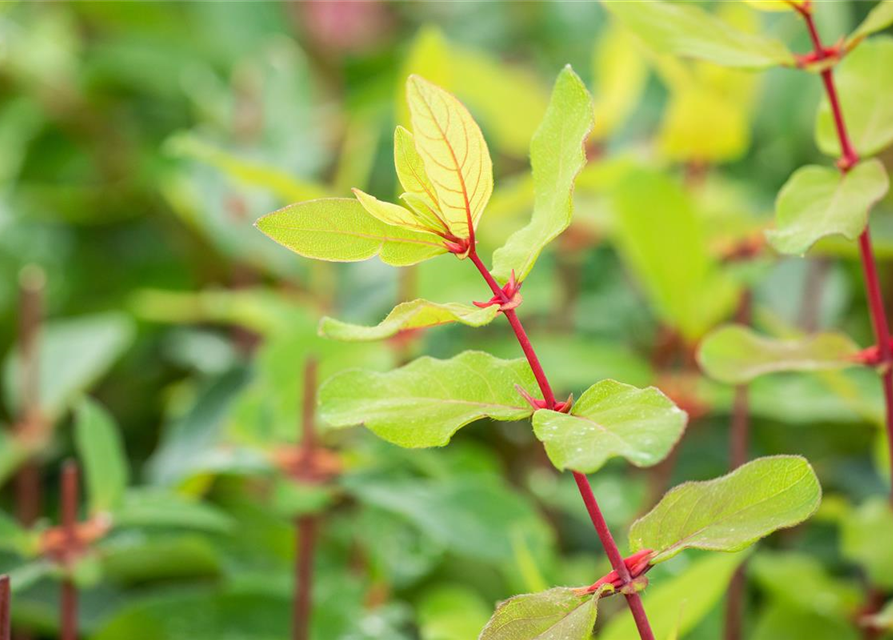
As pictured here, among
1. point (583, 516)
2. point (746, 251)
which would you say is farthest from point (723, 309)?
point (583, 516)

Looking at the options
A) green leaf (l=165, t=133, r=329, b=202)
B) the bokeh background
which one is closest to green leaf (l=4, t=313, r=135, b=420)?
the bokeh background

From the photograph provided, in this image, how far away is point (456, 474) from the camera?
0.53m

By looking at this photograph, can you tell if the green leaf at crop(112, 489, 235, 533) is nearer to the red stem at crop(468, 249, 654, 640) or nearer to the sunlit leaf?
the red stem at crop(468, 249, 654, 640)

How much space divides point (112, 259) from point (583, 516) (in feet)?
1.50

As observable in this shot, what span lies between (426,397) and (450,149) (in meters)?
0.07

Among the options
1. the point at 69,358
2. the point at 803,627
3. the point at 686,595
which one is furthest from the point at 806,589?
the point at 69,358

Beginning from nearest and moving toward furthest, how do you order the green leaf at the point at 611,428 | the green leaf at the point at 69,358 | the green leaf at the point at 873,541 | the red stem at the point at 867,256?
the green leaf at the point at 611,428 < the red stem at the point at 867,256 < the green leaf at the point at 873,541 < the green leaf at the point at 69,358

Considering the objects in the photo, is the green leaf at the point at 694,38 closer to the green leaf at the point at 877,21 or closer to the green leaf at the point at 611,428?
the green leaf at the point at 877,21

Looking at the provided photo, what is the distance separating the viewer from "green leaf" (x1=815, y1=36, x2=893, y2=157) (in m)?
0.34

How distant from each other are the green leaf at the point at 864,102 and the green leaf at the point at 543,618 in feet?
0.60

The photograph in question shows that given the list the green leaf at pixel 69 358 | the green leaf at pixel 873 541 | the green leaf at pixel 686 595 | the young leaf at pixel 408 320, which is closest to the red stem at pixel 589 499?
the young leaf at pixel 408 320

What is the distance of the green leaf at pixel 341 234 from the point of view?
0.25 m

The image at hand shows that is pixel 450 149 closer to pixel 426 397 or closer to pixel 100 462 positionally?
pixel 426 397

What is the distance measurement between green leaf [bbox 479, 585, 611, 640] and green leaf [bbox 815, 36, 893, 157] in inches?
7.3
